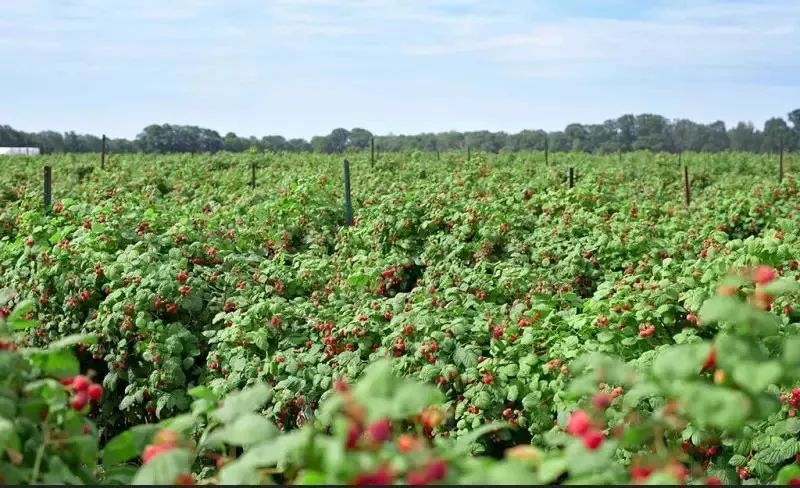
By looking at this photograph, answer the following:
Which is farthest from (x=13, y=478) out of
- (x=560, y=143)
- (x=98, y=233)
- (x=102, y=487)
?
(x=560, y=143)

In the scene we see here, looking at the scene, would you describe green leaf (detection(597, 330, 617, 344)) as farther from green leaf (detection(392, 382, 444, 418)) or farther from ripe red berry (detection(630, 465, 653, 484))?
green leaf (detection(392, 382, 444, 418))

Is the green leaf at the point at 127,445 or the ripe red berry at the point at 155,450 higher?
the ripe red berry at the point at 155,450

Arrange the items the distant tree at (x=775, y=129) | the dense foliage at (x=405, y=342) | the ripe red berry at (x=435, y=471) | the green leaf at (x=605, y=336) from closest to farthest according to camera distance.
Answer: the ripe red berry at (x=435, y=471) < the dense foliage at (x=405, y=342) < the green leaf at (x=605, y=336) < the distant tree at (x=775, y=129)

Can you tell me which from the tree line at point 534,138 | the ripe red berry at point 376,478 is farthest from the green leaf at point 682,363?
Result: the tree line at point 534,138

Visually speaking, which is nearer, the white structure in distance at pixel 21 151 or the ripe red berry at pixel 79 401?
the ripe red berry at pixel 79 401

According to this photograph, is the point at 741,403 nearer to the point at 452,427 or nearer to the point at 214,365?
the point at 452,427

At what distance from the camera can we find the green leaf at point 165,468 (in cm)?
159

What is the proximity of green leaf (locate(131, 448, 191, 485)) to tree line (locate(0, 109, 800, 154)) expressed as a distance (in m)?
65.1

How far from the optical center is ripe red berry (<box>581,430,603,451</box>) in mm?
1501

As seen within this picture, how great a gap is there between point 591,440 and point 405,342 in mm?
4111

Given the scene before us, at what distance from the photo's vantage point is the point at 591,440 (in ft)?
4.93

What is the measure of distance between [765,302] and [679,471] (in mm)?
560

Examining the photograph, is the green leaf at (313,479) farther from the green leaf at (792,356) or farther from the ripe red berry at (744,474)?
the ripe red berry at (744,474)

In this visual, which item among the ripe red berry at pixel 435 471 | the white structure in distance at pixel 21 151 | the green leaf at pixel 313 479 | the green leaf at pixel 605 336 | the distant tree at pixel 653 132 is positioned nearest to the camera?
the ripe red berry at pixel 435 471
